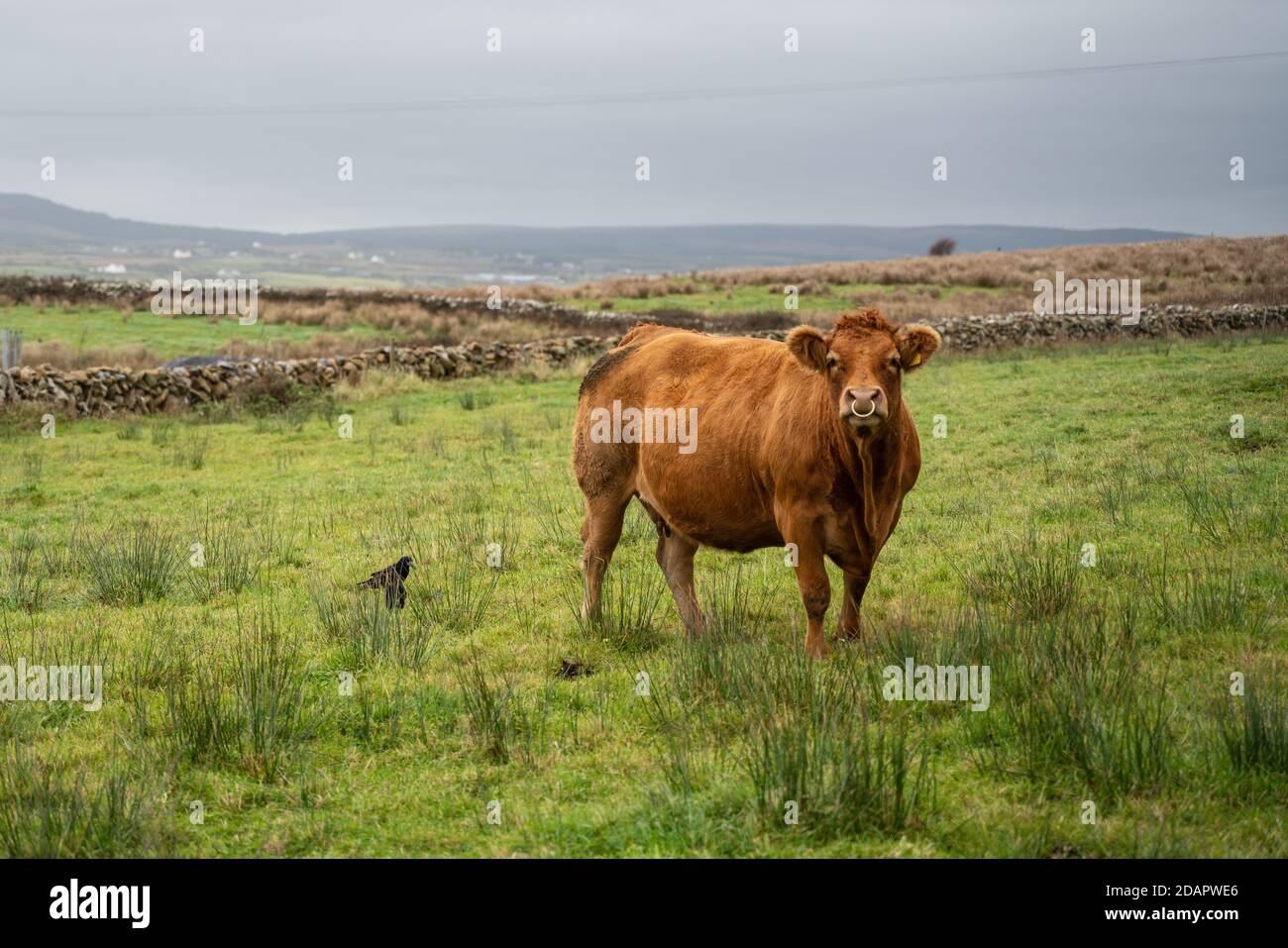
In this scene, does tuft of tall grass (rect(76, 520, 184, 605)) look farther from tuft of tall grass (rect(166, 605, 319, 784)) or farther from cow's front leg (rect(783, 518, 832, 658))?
cow's front leg (rect(783, 518, 832, 658))

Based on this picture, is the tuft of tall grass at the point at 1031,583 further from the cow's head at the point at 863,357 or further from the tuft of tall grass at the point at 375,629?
the tuft of tall grass at the point at 375,629

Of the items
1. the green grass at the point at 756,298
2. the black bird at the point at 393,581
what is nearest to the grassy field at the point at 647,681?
the black bird at the point at 393,581

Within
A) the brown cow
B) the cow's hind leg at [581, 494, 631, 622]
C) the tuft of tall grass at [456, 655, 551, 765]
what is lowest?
the tuft of tall grass at [456, 655, 551, 765]

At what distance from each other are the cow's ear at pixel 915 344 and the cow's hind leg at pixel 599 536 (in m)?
2.26

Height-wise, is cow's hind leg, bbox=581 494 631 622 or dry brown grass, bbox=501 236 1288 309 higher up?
dry brown grass, bbox=501 236 1288 309

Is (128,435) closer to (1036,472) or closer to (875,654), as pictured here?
(1036,472)

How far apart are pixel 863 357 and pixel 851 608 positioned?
5.06 feet

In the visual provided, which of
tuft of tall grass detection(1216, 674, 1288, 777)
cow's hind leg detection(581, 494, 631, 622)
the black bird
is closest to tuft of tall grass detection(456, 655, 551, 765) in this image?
cow's hind leg detection(581, 494, 631, 622)

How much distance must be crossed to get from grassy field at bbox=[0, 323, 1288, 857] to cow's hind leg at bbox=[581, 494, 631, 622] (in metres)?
0.28

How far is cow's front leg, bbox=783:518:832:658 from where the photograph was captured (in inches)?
244

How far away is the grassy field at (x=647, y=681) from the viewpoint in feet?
14.3

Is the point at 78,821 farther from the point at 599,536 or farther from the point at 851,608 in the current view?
the point at 851,608

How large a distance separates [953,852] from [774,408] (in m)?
3.15
